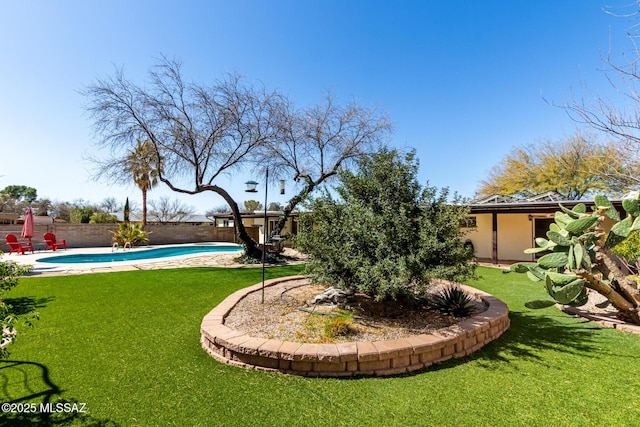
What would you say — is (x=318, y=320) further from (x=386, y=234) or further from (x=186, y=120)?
(x=186, y=120)

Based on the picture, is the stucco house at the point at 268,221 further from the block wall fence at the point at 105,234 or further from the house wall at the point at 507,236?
the house wall at the point at 507,236

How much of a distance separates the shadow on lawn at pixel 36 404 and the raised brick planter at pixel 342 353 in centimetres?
131

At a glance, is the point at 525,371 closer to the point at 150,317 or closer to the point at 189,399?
the point at 189,399

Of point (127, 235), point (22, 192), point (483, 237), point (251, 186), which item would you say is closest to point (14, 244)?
point (127, 235)

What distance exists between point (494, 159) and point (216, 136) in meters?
25.8

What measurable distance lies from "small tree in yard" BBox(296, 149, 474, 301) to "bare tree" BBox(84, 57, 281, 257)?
7.81 m

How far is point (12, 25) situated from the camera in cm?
686

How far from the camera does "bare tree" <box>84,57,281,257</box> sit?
1049 cm

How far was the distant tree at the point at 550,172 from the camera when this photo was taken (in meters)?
20.1

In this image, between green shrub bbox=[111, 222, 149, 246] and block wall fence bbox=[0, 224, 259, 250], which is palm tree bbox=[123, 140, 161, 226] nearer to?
green shrub bbox=[111, 222, 149, 246]

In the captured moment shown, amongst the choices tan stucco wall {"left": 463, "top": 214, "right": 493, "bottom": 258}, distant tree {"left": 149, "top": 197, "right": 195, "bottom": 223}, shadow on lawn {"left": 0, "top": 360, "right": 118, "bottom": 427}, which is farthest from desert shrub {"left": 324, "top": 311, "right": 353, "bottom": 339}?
distant tree {"left": 149, "top": 197, "right": 195, "bottom": 223}

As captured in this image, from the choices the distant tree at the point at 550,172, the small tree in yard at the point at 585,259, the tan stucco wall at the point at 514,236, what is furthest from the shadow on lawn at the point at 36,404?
the distant tree at the point at 550,172

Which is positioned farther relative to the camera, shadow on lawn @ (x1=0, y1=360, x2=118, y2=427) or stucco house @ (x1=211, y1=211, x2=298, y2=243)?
stucco house @ (x1=211, y1=211, x2=298, y2=243)

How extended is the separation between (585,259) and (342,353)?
3.29m
